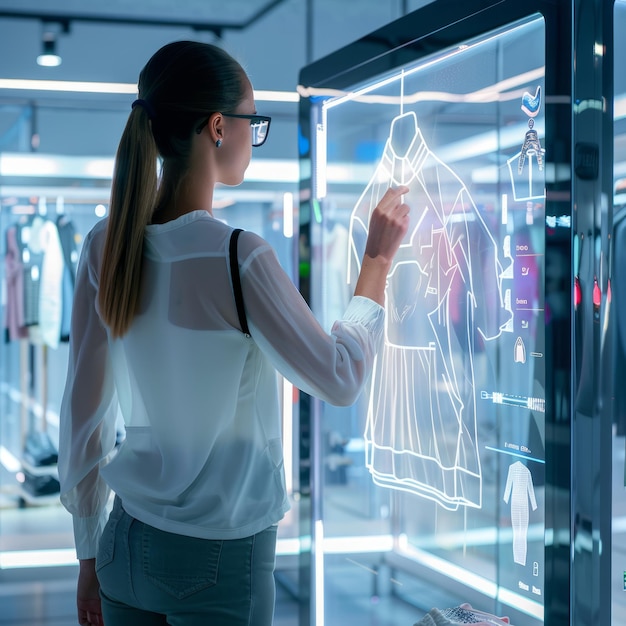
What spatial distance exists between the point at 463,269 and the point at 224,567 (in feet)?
2.68

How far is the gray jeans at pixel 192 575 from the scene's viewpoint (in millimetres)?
1191

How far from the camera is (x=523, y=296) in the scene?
1.51 meters

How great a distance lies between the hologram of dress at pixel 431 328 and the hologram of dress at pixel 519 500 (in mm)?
136

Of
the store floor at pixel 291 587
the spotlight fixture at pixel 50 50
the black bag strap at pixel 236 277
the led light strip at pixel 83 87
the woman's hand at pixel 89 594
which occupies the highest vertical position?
the spotlight fixture at pixel 50 50

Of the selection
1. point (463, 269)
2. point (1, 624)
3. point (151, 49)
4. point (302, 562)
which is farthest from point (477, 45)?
point (151, 49)

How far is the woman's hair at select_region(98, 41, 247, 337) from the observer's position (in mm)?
1249

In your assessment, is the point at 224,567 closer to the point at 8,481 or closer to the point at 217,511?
the point at 217,511

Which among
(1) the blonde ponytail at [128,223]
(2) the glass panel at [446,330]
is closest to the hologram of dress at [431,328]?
(2) the glass panel at [446,330]

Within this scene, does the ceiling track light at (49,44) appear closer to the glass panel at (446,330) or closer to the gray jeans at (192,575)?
the glass panel at (446,330)

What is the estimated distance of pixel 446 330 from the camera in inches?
70.9

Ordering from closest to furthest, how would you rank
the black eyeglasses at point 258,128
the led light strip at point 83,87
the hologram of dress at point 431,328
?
the black eyeglasses at point 258,128 → the hologram of dress at point 431,328 → the led light strip at point 83,87

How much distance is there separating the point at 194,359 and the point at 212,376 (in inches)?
1.4

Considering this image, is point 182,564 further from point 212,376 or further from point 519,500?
point 519,500

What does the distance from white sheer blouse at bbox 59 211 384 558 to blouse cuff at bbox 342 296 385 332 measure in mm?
41
